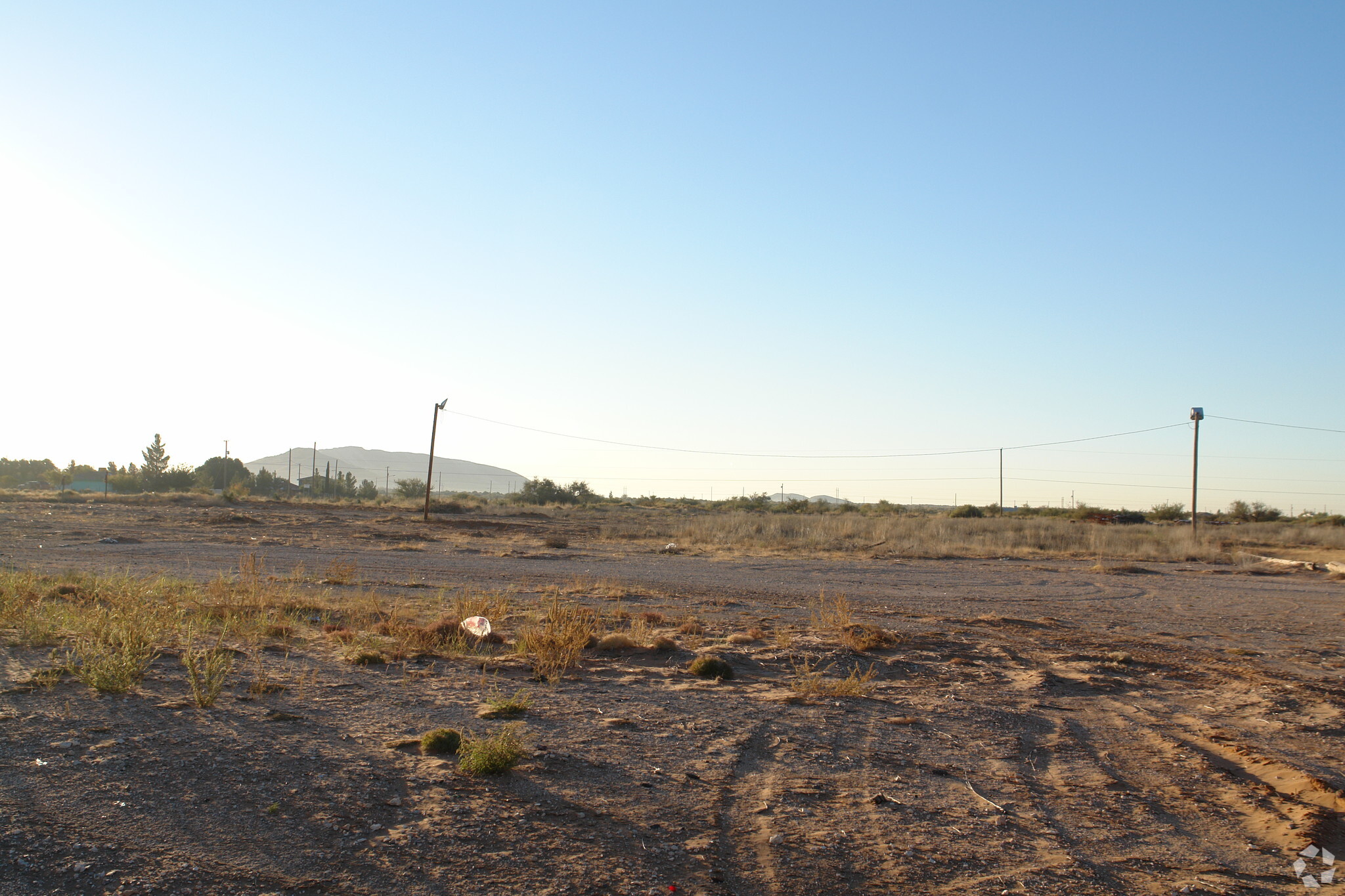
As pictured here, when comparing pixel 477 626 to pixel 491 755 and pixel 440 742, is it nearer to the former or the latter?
pixel 440 742

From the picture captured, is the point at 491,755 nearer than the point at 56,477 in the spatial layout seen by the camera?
Yes

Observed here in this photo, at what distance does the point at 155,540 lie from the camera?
85.4 ft

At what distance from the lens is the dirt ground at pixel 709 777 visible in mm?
4035

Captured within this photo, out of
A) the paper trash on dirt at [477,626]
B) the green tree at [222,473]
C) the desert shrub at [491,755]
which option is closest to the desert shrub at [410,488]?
the green tree at [222,473]

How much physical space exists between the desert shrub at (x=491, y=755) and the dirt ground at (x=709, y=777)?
0.26ft

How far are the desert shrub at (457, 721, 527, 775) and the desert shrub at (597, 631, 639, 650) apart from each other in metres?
4.08

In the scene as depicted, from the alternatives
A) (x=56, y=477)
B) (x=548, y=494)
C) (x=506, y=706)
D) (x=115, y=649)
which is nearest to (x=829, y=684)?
(x=506, y=706)

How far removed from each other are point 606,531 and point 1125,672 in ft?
107

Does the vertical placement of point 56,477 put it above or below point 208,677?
above

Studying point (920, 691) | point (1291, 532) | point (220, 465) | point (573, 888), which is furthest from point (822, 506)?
point (573, 888)

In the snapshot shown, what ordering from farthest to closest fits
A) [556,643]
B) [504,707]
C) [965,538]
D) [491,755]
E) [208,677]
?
[965,538], [556,643], [504,707], [208,677], [491,755]

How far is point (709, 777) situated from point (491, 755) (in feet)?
4.80

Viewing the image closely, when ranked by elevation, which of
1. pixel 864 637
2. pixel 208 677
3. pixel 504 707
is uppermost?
pixel 208 677

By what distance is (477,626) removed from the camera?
9789mm
